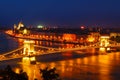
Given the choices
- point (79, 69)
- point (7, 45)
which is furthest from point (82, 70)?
point (7, 45)

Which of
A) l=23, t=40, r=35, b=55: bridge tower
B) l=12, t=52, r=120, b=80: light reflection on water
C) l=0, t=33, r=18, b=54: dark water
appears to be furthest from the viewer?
l=0, t=33, r=18, b=54: dark water

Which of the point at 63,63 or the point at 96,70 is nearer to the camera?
the point at 96,70

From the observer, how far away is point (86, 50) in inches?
601

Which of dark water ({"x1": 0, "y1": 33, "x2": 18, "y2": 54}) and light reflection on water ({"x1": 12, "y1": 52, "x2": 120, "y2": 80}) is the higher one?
dark water ({"x1": 0, "y1": 33, "x2": 18, "y2": 54})

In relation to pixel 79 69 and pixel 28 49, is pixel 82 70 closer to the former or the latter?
pixel 79 69

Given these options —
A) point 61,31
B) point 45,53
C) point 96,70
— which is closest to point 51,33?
point 61,31

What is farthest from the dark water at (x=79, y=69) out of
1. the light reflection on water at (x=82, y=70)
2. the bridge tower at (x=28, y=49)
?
the bridge tower at (x=28, y=49)

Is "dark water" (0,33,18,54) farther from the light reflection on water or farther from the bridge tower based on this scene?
the light reflection on water

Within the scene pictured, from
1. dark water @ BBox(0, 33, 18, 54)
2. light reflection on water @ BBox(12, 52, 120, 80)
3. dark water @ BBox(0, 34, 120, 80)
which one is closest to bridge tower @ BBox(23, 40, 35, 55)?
dark water @ BBox(0, 34, 120, 80)

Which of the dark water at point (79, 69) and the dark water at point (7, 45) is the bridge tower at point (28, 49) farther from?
the dark water at point (7, 45)

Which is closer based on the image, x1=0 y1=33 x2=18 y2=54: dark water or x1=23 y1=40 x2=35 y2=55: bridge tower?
x1=23 y1=40 x2=35 y2=55: bridge tower

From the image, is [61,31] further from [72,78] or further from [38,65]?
[72,78]

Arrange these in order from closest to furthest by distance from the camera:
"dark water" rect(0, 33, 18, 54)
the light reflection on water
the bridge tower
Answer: the light reflection on water < the bridge tower < "dark water" rect(0, 33, 18, 54)

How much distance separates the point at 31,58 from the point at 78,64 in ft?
4.06
